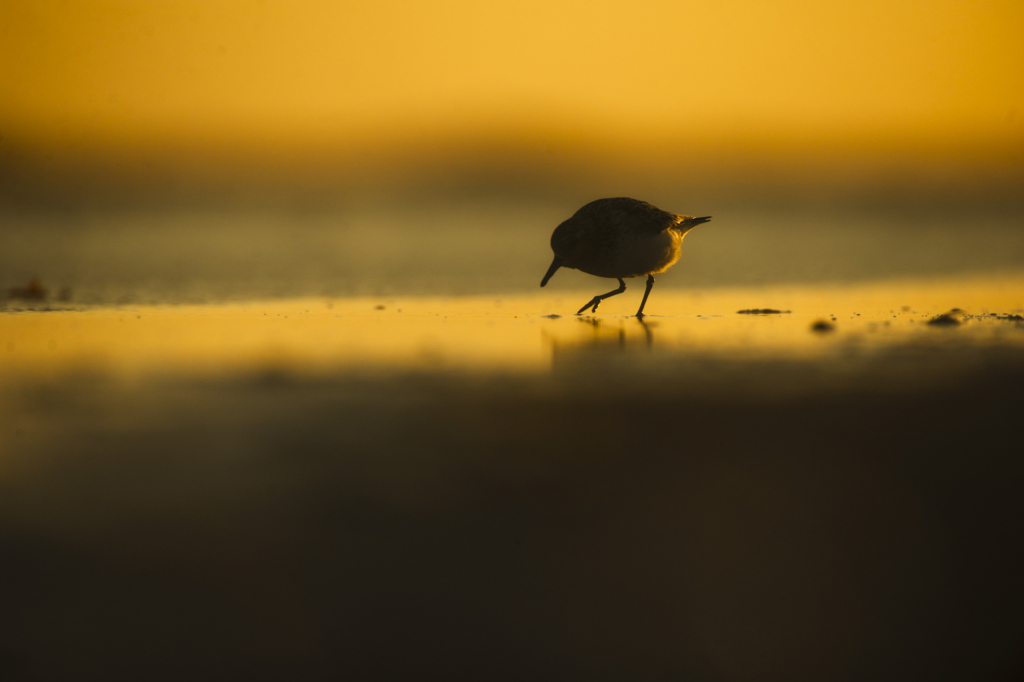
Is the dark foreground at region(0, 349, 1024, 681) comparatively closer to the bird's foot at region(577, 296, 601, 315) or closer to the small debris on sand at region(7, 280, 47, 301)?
the bird's foot at region(577, 296, 601, 315)

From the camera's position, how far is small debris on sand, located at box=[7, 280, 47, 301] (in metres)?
8.83

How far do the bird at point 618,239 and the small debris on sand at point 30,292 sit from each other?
558cm

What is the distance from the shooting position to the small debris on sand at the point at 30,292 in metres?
8.83

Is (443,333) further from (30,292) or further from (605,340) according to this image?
(30,292)

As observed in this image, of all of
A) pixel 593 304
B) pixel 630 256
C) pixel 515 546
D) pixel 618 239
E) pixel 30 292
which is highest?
pixel 618 239

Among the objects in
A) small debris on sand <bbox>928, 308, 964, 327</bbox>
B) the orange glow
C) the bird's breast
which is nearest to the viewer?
the orange glow

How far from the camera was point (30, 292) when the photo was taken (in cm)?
903

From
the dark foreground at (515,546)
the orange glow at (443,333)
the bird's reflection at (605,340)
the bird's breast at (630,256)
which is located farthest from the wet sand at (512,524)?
the bird's breast at (630,256)

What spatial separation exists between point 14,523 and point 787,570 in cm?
238

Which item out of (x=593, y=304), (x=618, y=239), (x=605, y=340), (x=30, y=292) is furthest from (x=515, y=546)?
(x=30, y=292)

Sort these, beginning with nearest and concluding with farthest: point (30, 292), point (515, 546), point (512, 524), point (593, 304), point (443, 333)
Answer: point (515, 546) → point (512, 524) → point (443, 333) → point (593, 304) → point (30, 292)

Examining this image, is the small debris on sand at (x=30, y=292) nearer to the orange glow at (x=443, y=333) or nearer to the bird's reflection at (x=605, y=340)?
the orange glow at (x=443, y=333)

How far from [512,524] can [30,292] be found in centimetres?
833

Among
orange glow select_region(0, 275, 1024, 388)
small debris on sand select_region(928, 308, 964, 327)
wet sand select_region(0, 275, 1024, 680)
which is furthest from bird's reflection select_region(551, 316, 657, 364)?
small debris on sand select_region(928, 308, 964, 327)
